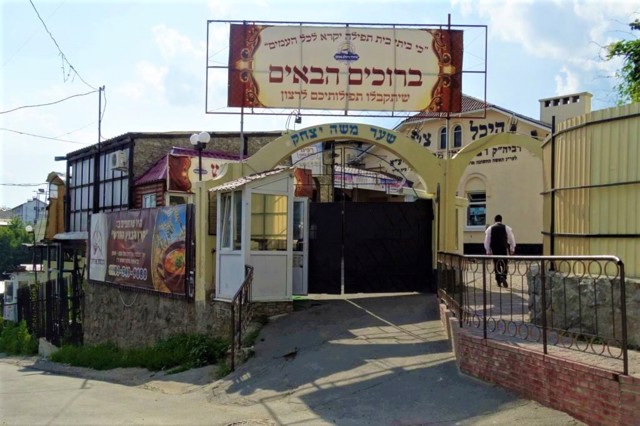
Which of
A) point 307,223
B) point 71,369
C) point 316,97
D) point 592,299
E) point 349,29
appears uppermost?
point 349,29

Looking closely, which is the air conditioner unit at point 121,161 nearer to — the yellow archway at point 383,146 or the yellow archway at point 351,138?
the yellow archway at point 383,146

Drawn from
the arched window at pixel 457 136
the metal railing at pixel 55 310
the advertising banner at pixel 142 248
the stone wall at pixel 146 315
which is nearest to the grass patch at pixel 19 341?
the metal railing at pixel 55 310

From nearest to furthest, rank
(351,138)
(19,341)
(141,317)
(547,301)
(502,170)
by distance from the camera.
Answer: (547,301), (351,138), (141,317), (502,170), (19,341)

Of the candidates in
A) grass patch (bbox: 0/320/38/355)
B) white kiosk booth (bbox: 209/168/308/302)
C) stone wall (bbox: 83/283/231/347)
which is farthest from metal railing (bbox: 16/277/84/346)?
white kiosk booth (bbox: 209/168/308/302)

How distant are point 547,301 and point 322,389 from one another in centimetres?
314

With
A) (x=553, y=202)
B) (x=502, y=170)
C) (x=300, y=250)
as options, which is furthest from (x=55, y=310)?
(x=553, y=202)

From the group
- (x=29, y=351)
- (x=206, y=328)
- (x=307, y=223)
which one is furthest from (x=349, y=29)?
(x=29, y=351)

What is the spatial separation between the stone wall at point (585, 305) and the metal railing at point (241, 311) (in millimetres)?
4711

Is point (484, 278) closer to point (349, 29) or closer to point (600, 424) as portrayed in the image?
point (600, 424)

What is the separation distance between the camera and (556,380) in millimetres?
6270

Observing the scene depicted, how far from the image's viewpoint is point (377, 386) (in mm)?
8047

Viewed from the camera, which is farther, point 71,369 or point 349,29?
point 71,369

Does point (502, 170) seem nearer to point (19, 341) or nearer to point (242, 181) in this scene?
point (242, 181)

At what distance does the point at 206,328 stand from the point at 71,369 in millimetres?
5874
